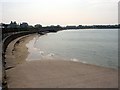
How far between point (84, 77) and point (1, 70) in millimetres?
5190

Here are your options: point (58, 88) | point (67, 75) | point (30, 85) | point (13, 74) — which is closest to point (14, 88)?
point (30, 85)

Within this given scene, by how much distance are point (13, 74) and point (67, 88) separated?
496 cm

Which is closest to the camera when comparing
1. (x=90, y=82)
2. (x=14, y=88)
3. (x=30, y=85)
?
(x=14, y=88)

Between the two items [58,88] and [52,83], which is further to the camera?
[52,83]

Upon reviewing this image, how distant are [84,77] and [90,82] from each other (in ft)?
5.00

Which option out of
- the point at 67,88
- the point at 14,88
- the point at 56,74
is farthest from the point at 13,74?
the point at 67,88

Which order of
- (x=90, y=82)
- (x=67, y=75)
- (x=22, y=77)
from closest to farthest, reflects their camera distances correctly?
(x=90, y=82) → (x=22, y=77) → (x=67, y=75)

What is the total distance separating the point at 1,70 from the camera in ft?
47.4

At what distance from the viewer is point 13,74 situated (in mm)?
16312

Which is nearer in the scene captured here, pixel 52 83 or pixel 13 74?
pixel 52 83

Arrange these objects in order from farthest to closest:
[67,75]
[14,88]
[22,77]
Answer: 1. [67,75]
2. [22,77]
3. [14,88]

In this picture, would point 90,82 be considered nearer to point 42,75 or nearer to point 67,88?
point 67,88

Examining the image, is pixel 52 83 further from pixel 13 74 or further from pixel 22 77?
pixel 13 74

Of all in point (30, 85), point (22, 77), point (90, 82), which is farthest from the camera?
point (22, 77)
